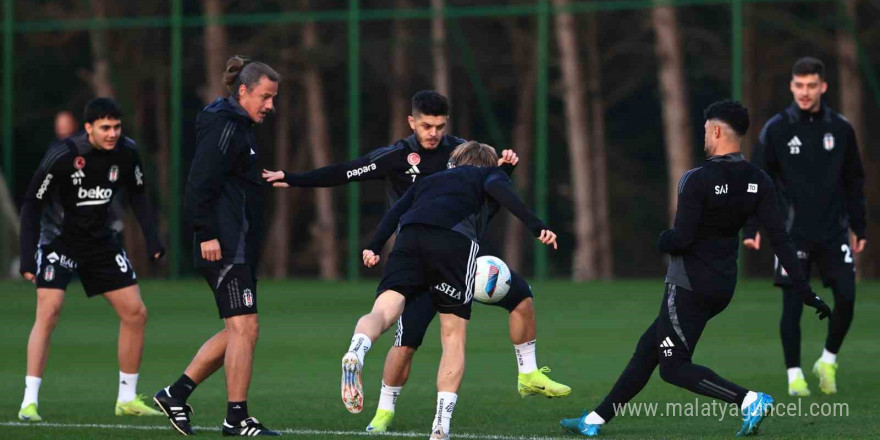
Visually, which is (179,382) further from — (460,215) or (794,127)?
(794,127)

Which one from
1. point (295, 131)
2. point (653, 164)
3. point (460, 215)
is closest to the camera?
point (460, 215)

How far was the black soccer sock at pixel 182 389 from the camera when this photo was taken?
920 centimetres

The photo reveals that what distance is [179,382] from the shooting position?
9.28 metres

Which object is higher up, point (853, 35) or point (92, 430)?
point (853, 35)

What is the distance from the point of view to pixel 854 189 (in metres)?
11.4

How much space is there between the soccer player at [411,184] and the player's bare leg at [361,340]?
0.29 m

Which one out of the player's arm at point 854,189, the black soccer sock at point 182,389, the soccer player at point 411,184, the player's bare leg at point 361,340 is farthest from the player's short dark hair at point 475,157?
the player's arm at point 854,189

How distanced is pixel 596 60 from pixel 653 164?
285cm

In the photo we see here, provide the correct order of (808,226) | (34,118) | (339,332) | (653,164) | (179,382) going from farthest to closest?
(34,118) → (653,164) → (339,332) → (808,226) → (179,382)

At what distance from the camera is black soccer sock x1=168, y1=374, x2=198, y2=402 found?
9203 millimetres

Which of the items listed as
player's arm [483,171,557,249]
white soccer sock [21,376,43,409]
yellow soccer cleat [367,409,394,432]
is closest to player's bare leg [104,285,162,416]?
white soccer sock [21,376,43,409]

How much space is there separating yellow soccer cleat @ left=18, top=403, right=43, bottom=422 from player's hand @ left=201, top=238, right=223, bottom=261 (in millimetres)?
1837

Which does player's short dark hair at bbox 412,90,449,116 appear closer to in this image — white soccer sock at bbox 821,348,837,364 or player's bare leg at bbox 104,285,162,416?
player's bare leg at bbox 104,285,162,416

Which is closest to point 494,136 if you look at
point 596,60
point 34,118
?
point 596,60
